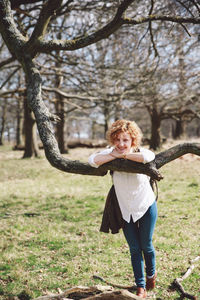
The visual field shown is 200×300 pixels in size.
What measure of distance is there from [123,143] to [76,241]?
2.57 metres

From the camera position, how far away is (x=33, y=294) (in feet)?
10.5

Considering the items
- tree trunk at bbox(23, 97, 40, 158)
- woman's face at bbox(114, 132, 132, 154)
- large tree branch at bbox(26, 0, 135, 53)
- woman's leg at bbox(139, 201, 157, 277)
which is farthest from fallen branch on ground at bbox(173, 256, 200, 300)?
tree trunk at bbox(23, 97, 40, 158)

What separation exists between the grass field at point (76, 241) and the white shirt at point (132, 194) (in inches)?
41.2

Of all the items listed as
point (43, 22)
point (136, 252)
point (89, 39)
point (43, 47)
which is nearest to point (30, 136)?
point (43, 22)

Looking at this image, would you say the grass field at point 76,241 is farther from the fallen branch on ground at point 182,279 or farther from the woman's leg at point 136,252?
the woman's leg at point 136,252

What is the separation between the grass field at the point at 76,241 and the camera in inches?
136

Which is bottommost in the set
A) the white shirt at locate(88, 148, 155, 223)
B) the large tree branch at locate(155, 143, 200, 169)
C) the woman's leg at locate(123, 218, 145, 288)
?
the woman's leg at locate(123, 218, 145, 288)

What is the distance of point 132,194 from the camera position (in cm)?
287

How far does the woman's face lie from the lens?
2.85m

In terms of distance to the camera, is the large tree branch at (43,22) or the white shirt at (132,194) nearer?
the white shirt at (132,194)

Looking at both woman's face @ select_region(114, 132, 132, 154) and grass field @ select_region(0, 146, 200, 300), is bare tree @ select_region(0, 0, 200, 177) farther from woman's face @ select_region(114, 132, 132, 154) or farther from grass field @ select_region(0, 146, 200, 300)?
grass field @ select_region(0, 146, 200, 300)

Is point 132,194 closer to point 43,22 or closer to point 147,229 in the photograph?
point 147,229

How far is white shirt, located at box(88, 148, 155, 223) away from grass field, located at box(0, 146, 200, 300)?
41.2 inches

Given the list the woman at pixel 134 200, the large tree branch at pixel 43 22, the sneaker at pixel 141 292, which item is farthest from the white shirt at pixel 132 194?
the large tree branch at pixel 43 22
